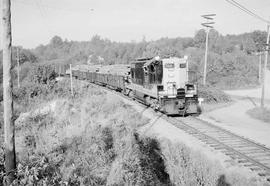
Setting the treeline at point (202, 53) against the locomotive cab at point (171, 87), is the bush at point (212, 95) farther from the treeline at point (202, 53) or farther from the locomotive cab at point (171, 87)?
the locomotive cab at point (171, 87)

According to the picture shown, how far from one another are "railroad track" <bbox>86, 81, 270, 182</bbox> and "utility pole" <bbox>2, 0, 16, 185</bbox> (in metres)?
7.19

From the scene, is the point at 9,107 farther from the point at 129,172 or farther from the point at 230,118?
the point at 230,118

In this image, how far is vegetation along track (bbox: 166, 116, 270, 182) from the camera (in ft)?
30.2

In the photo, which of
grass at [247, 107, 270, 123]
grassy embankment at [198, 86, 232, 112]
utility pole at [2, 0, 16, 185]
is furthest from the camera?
grassy embankment at [198, 86, 232, 112]

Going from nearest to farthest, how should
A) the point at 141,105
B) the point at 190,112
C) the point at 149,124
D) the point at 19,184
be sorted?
the point at 19,184, the point at 149,124, the point at 190,112, the point at 141,105

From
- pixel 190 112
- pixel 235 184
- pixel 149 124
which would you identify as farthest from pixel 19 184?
pixel 190 112

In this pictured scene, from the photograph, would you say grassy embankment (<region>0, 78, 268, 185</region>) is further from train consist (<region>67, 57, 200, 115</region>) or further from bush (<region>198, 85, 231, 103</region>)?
bush (<region>198, 85, 231, 103</region>)

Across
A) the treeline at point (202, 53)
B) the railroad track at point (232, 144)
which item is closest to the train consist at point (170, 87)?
the railroad track at point (232, 144)

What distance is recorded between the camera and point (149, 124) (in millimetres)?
15180

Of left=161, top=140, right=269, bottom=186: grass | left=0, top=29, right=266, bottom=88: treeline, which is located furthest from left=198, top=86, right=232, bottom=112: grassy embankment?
left=161, top=140, right=269, bottom=186: grass

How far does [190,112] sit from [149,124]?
2929mm

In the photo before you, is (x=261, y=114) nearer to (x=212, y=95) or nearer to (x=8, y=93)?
(x=212, y=95)

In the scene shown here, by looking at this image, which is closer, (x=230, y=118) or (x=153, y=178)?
(x=153, y=178)

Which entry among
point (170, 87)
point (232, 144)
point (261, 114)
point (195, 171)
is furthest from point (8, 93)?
point (261, 114)
